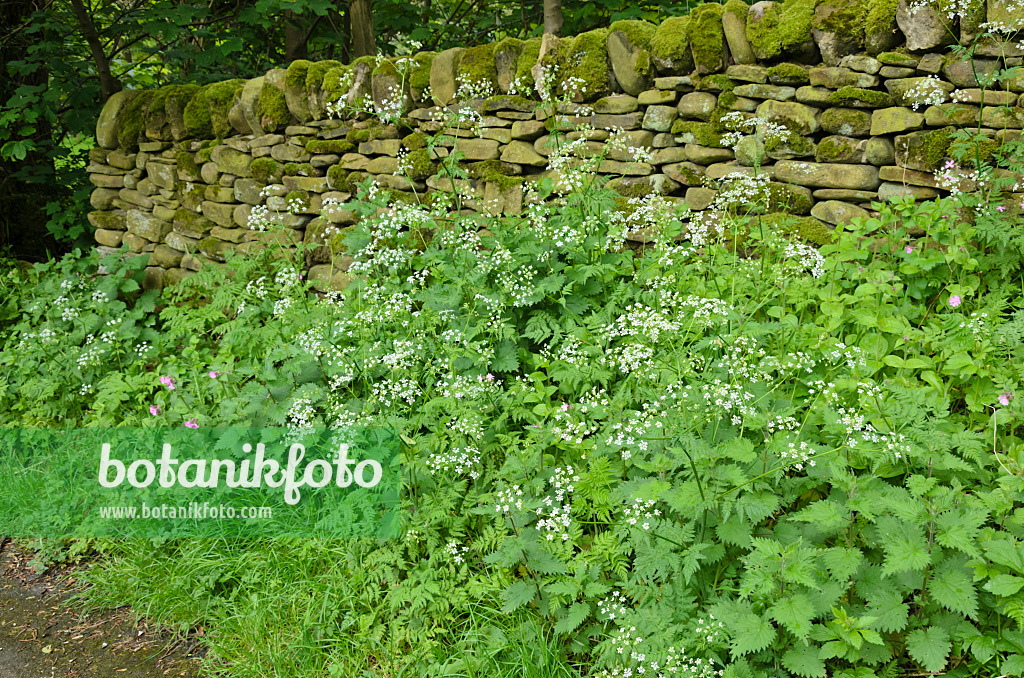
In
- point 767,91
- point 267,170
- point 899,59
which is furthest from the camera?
point 267,170

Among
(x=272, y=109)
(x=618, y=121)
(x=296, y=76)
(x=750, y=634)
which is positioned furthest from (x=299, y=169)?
(x=750, y=634)

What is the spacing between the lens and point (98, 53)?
6266 mm

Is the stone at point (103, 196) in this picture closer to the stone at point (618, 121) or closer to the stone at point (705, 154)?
the stone at point (618, 121)

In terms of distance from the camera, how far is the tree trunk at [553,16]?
4680 millimetres

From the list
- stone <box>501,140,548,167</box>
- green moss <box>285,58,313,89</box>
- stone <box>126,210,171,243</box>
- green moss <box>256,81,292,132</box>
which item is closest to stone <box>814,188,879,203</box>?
stone <box>501,140,548,167</box>

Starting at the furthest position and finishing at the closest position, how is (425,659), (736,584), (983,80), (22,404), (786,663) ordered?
(22,404), (983,80), (425,659), (736,584), (786,663)

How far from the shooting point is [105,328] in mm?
4699

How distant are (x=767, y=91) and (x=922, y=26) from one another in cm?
70

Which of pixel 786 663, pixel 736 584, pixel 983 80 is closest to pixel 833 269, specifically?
pixel 983 80

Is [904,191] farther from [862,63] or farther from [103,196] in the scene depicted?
[103,196]

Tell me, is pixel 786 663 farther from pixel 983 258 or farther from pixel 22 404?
pixel 22 404

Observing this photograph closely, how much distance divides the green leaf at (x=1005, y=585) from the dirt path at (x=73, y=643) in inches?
108

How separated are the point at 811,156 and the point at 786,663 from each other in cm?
251

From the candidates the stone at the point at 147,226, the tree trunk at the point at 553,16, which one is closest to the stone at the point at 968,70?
the tree trunk at the point at 553,16
